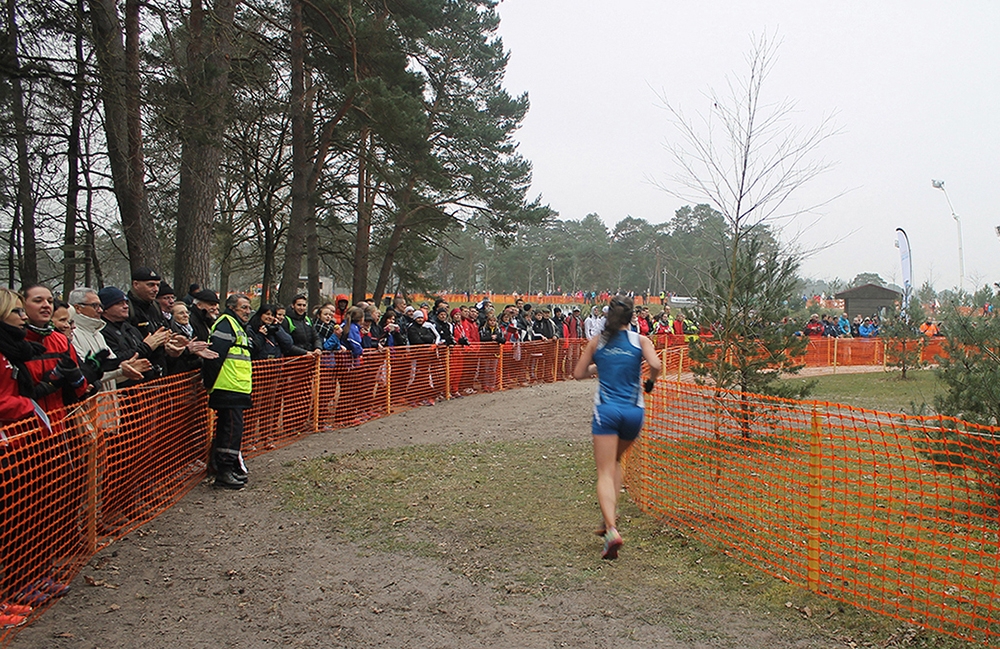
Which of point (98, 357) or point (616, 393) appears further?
point (98, 357)

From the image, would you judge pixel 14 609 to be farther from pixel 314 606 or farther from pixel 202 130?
pixel 202 130

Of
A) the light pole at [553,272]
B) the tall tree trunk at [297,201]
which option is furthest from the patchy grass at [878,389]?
the light pole at [553,272]

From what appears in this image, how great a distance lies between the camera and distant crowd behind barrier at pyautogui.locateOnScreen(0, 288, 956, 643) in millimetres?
4273

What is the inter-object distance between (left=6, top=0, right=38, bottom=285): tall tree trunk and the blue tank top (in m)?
8.61

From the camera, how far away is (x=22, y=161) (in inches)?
577

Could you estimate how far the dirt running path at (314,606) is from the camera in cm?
397

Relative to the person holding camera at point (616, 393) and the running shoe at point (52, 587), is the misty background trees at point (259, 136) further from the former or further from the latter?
the running shoe at point (52, 587)

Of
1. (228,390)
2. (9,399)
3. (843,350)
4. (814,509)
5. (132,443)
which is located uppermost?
(9,399)

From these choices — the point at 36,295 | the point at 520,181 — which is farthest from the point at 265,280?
the point at 36,295

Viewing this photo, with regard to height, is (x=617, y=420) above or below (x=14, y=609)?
above

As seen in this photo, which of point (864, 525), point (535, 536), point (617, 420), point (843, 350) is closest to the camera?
point (617, 420)

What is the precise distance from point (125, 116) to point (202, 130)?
1.26 metres

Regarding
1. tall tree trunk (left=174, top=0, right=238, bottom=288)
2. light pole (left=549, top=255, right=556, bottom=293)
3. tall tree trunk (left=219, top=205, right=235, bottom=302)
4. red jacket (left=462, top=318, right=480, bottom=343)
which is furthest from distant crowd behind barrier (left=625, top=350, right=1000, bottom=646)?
light pole (left=549, top=255, right=556, bottom=293)

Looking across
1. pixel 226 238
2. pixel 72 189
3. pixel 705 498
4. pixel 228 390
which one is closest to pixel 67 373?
pixel 228 390
